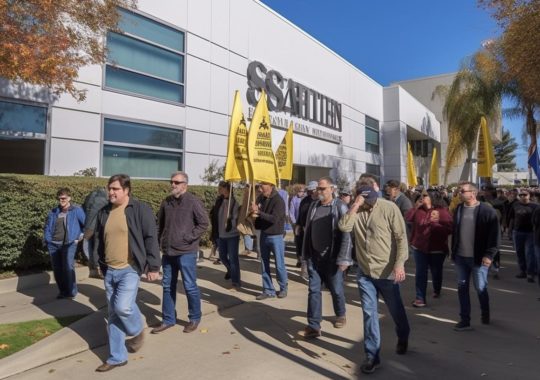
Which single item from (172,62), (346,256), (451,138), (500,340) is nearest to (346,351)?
(346,256)

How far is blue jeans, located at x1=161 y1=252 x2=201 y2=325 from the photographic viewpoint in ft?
17.7

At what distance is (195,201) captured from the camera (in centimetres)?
553

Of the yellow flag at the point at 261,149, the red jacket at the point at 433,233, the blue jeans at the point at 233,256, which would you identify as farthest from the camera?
Result: the blue jeans at the point at 233,256

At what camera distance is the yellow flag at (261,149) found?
664 centimetres

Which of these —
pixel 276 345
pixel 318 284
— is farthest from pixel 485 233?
pixel 276 345

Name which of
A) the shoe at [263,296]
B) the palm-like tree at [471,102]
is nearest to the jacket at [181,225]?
the shoe at [263,296]

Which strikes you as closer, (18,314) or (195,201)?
(195,201)

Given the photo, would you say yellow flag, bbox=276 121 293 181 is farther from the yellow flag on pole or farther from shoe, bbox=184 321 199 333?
shoe, bbox=184 321 199 333

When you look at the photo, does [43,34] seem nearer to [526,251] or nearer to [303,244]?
[303,244]

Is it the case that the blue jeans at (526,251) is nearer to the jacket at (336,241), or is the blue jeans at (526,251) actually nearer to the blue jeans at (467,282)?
the blue jeans at (467,282)

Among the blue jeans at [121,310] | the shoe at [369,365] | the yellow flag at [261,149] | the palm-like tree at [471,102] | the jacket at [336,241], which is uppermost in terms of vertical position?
the palm-like tree at [471,102]

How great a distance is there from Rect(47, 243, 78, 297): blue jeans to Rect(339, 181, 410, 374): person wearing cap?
4486 mm

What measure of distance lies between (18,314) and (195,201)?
2852mm

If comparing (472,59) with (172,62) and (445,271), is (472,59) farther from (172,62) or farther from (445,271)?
(445,271)
